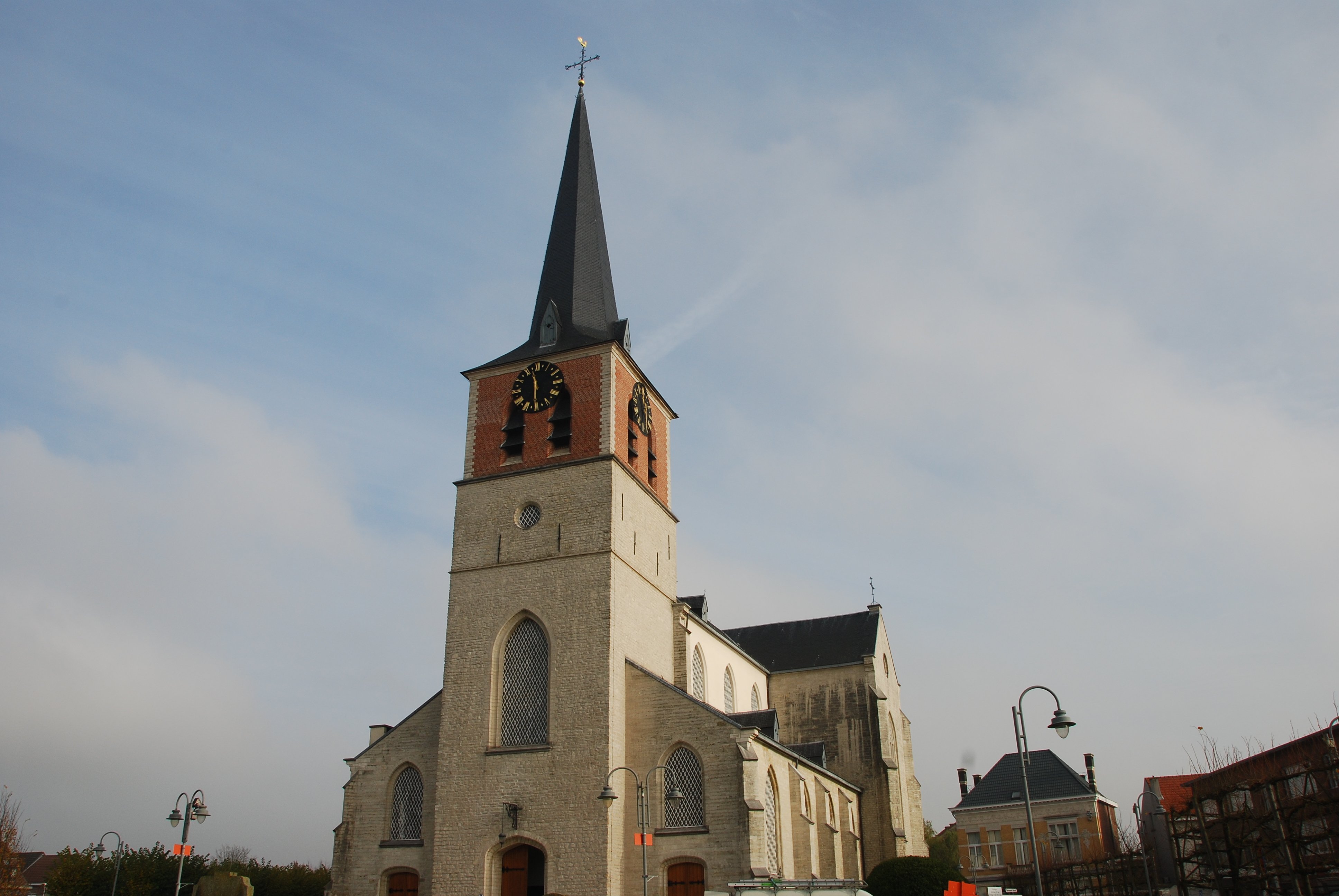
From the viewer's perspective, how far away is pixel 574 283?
32062 mm

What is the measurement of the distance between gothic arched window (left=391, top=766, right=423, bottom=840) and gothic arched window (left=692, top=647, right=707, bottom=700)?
924 cm

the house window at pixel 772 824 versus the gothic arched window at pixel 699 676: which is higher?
the gothic arched window at pixel 699 676

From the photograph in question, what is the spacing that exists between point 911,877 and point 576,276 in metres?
20.8

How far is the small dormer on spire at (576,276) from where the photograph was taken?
101 ft

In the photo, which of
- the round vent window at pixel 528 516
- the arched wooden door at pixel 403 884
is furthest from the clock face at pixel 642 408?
the arched wooden door at pixel 403 884

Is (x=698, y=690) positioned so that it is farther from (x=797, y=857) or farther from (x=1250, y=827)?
(x=1250, y=827)

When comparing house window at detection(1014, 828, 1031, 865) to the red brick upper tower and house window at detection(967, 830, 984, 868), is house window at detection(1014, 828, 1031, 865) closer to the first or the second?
house window at detection(967, 830, 984, 868)

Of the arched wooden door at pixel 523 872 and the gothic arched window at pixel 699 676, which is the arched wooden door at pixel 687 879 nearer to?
the arched wooden door at pixel 523 872

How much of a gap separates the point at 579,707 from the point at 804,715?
16.6 m

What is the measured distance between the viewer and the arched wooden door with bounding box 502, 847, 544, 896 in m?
24.3

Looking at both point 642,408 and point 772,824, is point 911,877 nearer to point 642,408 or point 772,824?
point 772,824

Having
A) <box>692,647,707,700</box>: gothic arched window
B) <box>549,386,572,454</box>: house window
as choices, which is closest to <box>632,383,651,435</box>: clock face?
<box>549,386,572,454</box>: house window

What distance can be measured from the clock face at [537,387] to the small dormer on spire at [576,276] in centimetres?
51

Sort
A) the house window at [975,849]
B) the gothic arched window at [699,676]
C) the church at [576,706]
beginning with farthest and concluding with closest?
the house window at [975,849] < the gothic arched window at [699,676] < the church at [576,706]
